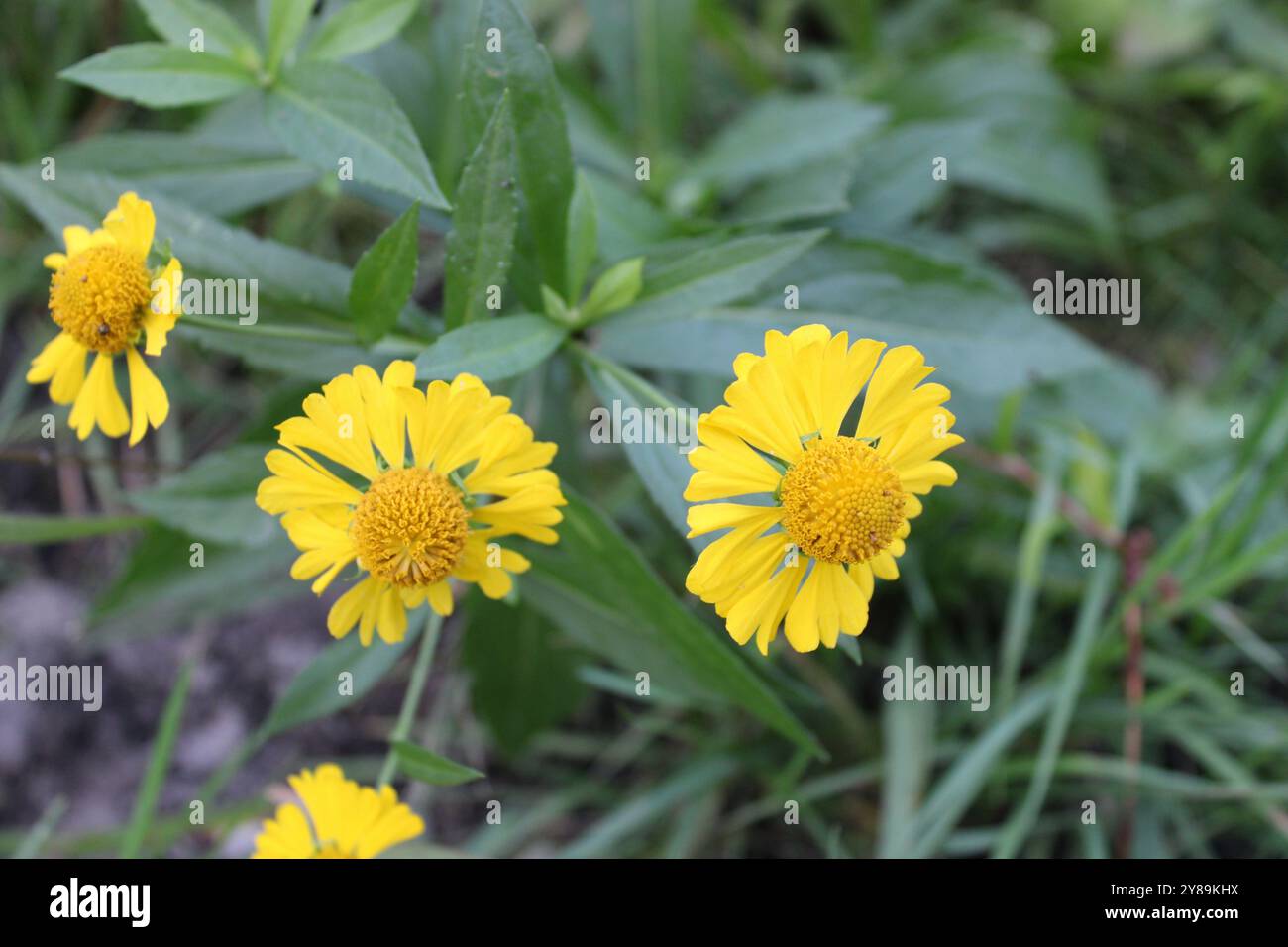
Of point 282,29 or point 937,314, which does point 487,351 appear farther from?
point 937,314

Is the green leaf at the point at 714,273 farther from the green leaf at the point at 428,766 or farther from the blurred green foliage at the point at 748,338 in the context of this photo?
the green leaf at the point at 428,766

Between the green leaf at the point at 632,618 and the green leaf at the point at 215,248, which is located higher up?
the green leaf at the point at 215,248

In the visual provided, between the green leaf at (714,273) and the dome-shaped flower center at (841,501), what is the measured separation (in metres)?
0.26

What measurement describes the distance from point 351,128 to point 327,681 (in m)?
0.77

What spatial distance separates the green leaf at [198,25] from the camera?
1.49 m

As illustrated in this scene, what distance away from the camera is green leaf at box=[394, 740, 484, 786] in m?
1.26

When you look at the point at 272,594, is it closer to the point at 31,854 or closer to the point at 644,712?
the point at 31,854

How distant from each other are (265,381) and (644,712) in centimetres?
114

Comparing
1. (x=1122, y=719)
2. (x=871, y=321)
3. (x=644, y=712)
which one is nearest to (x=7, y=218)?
(x=644, y=712)
